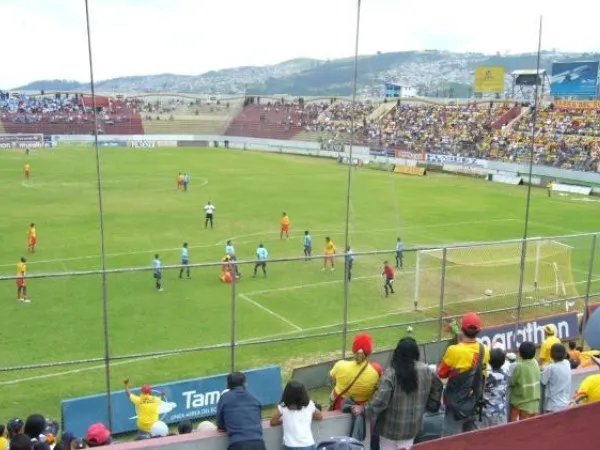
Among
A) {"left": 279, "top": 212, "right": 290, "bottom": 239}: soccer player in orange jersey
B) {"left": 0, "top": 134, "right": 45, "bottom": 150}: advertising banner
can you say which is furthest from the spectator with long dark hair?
{"left": 0, "top": 134, "right": 45, "bottom": 150}: advertising banner

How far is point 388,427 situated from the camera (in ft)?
21.9

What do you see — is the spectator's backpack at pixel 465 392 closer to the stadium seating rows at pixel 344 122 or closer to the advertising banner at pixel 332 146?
the stadium seating rows at pixel 344 122

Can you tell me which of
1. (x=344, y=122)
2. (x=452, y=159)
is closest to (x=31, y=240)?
(x=452, y=159)

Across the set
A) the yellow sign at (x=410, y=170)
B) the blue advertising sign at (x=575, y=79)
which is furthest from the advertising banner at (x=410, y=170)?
the blue advertising sign at (x=575, y=79)

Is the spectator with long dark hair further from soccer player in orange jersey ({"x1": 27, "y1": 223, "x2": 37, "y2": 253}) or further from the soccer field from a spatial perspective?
soccer player in orange jersey ({"x1": 27, "y1": 223, "x2": 37, "y2": 253})

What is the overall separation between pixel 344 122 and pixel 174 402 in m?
75.1

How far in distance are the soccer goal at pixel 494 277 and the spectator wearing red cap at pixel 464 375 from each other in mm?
12219

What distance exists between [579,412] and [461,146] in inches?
2366

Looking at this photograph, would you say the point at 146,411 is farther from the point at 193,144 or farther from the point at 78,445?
the point at 193,144

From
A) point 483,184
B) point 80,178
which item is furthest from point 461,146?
point 80,178

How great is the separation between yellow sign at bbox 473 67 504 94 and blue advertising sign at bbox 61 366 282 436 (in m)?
76.8

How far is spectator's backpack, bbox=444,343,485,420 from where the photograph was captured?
715 cm

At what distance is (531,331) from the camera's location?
16.4 m

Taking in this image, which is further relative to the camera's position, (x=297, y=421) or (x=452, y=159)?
(x=452, y=159)
